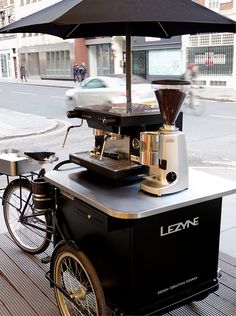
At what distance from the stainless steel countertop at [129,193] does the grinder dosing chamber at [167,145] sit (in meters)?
0.08

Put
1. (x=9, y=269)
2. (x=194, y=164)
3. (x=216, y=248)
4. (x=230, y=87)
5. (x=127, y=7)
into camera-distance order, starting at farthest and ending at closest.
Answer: (x=230, y=87) → (x=194, y=164) → (x=9, y=269) → (x=216, y=248) → (x=127, y=7)

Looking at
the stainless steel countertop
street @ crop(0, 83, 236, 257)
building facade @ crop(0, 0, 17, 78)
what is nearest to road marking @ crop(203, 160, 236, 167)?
street @ crop(0, 83, 236, 257)

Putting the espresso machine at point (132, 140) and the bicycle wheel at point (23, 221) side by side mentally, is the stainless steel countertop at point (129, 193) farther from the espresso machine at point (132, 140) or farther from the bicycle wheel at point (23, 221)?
the bicycle wheel at point (23, 221)

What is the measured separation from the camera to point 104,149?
2576mm

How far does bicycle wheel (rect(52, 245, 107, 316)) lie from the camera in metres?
2.10

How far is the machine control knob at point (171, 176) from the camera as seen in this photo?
2.17 meters

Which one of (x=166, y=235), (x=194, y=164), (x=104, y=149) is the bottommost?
(x=194, y=164)

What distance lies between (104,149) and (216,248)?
932 mm

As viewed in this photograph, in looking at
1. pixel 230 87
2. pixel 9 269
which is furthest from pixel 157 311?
pixel 230 87

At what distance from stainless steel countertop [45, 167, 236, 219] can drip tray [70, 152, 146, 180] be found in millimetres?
93

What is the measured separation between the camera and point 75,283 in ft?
8.59

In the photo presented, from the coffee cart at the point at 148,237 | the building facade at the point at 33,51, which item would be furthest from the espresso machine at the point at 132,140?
the building facade at the point at 33,51

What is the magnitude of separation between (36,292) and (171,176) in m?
1.37

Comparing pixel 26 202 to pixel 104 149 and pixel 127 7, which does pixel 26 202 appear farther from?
pixel 127 7
